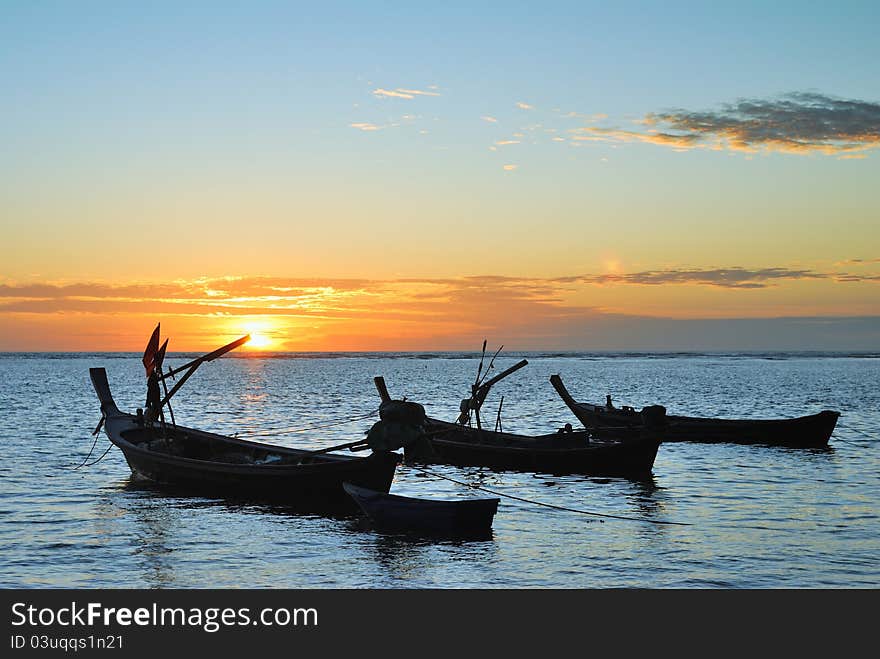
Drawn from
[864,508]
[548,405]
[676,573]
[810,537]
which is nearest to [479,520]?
[676,573]

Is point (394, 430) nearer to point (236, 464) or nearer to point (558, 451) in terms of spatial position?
point (236, 464)

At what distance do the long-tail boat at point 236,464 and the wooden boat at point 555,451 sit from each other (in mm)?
5822

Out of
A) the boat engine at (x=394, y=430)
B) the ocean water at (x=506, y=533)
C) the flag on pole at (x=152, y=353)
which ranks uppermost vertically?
the flag on pole at (x=152, y=353)

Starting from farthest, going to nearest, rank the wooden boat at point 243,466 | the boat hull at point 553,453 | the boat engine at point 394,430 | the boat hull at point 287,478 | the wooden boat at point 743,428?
the wooden boat at point 743,428
the boat hull at point 553,453
the wooden boat at point 243,466
the boat hull at point 287,478
the boat engine at point 394,430

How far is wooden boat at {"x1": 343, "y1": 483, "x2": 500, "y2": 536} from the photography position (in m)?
20.9

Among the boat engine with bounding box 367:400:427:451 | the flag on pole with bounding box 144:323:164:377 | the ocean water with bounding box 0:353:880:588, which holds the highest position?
the flag on pole with bounding box 144:323:164:377

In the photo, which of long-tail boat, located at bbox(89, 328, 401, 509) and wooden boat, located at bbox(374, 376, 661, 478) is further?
wooden boat, located at bbox(374, 376, 661, 478)

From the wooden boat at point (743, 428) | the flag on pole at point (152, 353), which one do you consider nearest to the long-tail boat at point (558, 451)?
the wooden boat at point (743, 428)

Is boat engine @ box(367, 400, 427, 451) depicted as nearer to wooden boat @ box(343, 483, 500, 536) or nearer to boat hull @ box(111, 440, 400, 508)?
boat hull @ box(111, 440, 400, 508)

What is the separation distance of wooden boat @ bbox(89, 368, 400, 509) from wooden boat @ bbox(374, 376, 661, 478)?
5.83 meters

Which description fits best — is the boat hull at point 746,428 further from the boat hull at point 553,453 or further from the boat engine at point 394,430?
the boat engine at point 394,430

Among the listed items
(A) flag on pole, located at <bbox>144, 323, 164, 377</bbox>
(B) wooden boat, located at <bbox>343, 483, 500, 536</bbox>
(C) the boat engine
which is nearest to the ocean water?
(B) wooden boat, located at <bbox>343, 483, 500, 536</bbox>

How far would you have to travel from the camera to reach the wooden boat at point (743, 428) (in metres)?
41.9

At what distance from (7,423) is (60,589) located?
4247 cm
